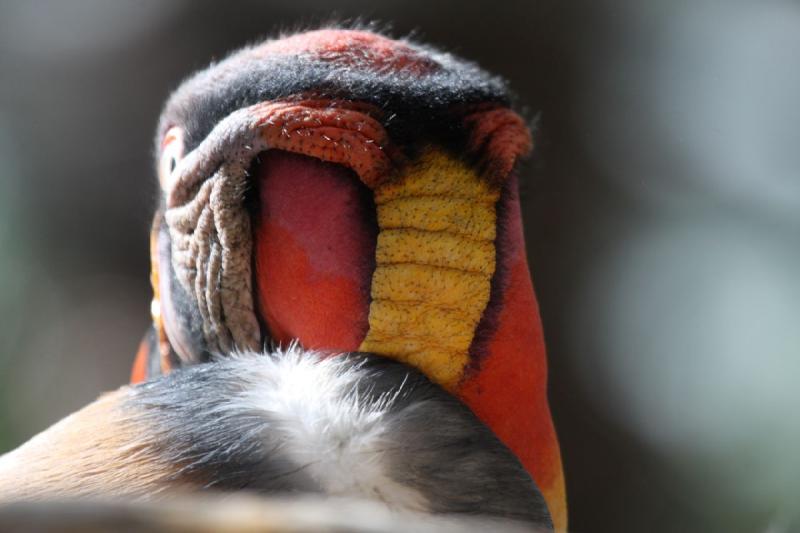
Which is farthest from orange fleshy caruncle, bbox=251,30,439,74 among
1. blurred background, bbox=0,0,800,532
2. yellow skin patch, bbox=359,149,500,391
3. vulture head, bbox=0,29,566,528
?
blurred background, bbox=0,0,800,532

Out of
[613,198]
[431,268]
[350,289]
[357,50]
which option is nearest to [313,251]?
[350,289]

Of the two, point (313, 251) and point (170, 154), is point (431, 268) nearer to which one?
point (313, 251)

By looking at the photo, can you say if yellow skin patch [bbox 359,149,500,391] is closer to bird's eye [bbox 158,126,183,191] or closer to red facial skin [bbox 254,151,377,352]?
red facial skin [bbox 254,151,377,352]

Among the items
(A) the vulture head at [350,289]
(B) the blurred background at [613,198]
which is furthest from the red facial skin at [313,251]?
(B) the blurred background at [613,198]

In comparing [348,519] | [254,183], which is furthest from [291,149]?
[348,519]

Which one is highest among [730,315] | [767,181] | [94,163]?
[94,163]

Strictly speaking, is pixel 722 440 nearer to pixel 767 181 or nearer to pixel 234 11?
pixel 767 181

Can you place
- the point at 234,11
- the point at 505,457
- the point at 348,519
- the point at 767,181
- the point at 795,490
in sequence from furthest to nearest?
1. the point at 234,11
2. the point at 767,181
3. the point at 795,490
4. the point at 505,457
5. the point at 348,519
